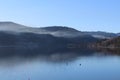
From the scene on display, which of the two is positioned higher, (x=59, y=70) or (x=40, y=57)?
(x=59, y=70)

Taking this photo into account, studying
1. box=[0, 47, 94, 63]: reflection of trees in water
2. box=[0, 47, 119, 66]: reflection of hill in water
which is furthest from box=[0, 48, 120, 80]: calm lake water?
box=[0, 47, 94, 63]: reflection of trees in water

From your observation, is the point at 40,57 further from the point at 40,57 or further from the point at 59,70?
the point at 59,70

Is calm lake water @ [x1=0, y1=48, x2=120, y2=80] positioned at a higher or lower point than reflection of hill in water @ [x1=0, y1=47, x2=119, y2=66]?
higher

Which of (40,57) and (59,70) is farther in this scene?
(40,57)

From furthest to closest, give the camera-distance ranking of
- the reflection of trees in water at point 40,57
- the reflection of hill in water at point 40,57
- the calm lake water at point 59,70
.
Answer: the reflection of trees in water at point 40,57 < the reflection of hill in water at point 40,57 < the calm lake water at point 59,70

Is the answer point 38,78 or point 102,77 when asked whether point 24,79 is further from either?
point 102,77

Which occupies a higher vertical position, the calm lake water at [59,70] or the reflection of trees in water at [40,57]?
the calm lake water at [59,70]

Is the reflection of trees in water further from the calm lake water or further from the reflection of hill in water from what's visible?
the calm lake water

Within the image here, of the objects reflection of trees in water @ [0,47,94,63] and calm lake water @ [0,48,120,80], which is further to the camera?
reflection of trees in water @ [0,47,94,63]

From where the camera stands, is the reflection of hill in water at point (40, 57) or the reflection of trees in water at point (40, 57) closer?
the reflection of hill in water at point (40, 57)

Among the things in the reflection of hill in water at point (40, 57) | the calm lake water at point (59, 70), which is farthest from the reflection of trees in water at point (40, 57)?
the calm lake water at point (59, 70)

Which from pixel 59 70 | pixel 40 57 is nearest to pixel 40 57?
pixel 40 57

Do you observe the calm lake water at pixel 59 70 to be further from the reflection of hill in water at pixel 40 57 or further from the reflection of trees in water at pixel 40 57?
the reflection of trees in water at pixel 40 57

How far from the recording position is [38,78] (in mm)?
31609
